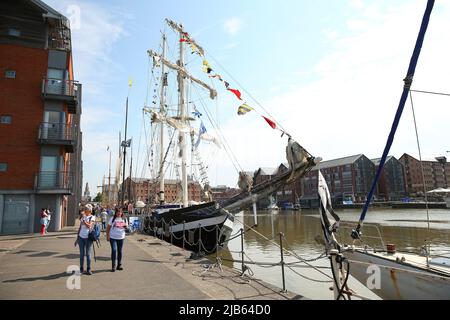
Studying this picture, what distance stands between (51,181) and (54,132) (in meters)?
3.58

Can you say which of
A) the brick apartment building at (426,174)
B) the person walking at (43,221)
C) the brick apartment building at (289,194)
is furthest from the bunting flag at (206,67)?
the brick apartment building at (426,174)

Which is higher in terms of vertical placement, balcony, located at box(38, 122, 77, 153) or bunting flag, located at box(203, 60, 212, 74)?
bunting flag, located at box(203, 60, 212, 74)

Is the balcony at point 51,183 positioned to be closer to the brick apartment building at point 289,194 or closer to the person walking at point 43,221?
the person walking at point 43,221

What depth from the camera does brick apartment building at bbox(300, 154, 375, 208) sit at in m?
102

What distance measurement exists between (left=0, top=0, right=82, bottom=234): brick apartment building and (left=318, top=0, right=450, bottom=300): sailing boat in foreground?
20433 mm

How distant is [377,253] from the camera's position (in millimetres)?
8453

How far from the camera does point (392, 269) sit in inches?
251

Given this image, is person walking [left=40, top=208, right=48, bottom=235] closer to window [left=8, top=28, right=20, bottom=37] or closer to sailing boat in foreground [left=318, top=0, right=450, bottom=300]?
window [left=8, top=28, right=20, bottom=37]

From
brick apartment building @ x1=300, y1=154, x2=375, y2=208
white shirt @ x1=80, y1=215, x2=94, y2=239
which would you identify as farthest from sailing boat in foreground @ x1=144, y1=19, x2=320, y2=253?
brick apartment building @ x1=300, y1=154, x2=375, y2=208

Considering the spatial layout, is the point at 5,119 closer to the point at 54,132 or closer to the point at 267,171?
the point at 54,132

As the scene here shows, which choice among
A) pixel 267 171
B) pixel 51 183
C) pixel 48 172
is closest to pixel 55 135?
pixel 48 172

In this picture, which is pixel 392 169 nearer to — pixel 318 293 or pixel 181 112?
pixel 181 112
